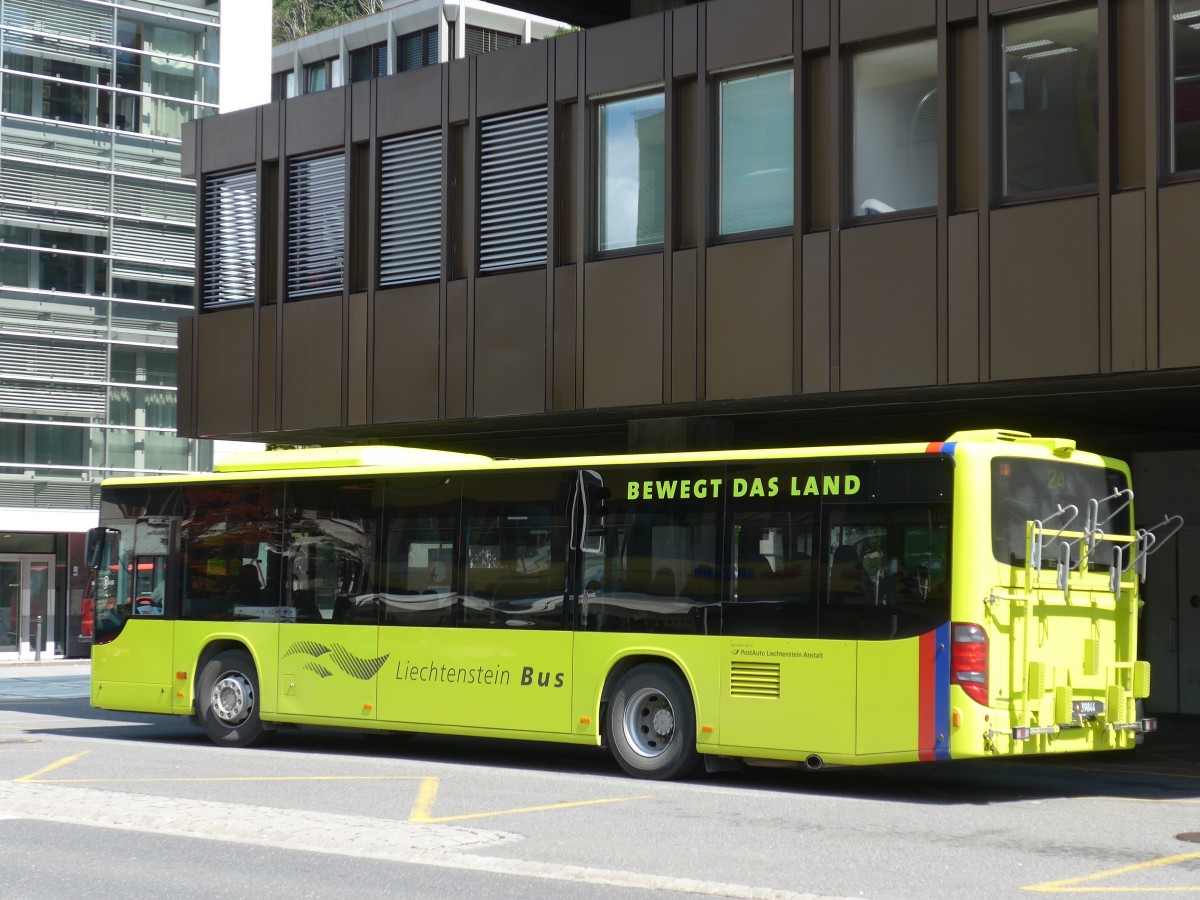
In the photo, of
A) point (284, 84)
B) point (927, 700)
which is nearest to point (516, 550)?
point (927, 700)

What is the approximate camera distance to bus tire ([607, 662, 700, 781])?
13.6 m

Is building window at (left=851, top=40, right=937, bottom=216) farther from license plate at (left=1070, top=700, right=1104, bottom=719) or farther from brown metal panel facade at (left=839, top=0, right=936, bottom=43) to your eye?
license plate at (left=1070, top=700, right=1104, bottom=719)

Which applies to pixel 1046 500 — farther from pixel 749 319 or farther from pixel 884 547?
pixel 749 319

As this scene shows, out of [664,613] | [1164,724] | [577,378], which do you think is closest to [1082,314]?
[664,613]

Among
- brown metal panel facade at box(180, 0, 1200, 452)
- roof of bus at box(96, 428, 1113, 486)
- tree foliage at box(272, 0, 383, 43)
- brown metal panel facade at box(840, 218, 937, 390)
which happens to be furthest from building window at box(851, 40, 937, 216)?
tree foliage at box(272, 0, 383, 43)

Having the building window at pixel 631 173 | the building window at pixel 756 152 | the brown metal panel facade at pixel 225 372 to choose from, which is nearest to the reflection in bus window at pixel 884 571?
the building window at pixel 756 152

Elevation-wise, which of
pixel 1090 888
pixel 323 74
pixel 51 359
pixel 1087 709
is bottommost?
pixel 1090 888

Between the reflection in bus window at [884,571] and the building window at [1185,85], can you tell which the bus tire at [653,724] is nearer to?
the reflection in bus window at [884,571]

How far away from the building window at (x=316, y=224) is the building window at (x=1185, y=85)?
11.2 metres

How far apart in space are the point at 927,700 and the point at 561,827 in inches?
120

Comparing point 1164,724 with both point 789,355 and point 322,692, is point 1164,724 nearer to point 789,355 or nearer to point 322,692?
point 789,355

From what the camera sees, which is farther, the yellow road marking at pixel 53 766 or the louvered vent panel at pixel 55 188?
the louvered vent panel at pixel 55 188

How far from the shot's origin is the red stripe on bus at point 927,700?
39.1ft

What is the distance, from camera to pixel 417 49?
183 ft
